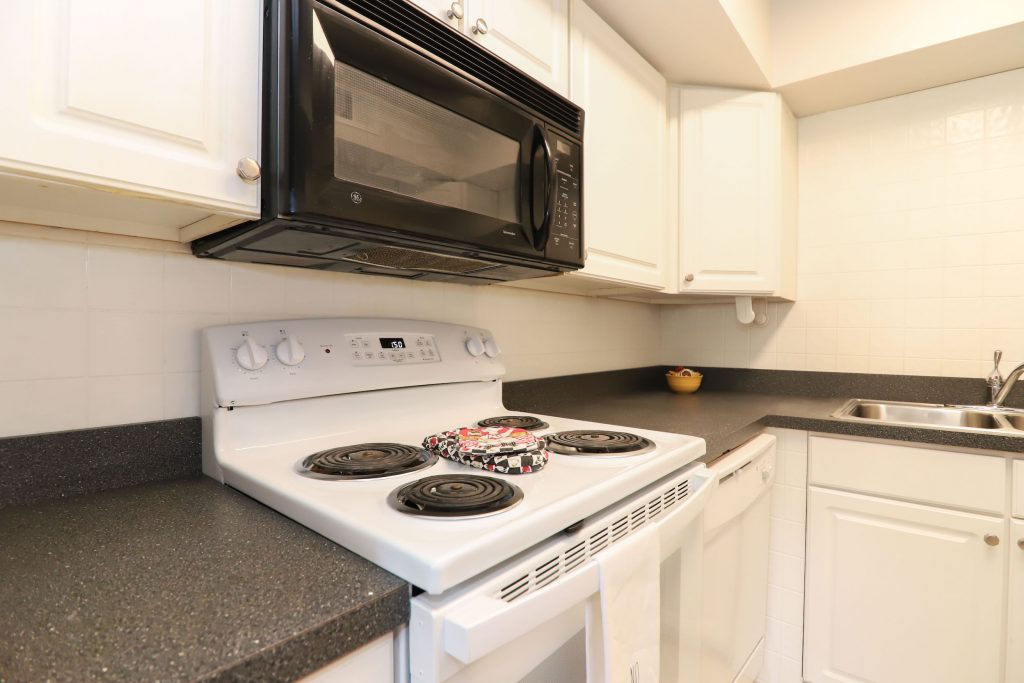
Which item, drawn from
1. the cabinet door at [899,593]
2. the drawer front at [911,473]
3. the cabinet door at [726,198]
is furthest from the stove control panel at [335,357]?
the cabinet door at [899,593]

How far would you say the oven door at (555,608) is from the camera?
517 millimetres

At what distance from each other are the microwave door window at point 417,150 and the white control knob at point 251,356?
14.9 inches

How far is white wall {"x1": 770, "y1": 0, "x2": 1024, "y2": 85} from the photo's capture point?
1521mm

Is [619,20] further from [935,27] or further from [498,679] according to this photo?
[498,679]

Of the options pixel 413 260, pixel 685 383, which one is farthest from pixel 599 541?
pixel 685 383

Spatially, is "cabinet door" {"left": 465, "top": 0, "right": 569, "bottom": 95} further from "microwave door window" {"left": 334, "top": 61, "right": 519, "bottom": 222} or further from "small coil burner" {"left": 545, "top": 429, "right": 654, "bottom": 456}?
"small coil burner" {"left": 545, "top": 429, "right": 654, "bottom": 456}

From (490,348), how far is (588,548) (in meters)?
0.73

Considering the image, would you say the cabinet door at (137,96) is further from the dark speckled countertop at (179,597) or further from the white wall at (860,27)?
the white wall at (860,27)

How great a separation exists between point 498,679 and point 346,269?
2.76 ft

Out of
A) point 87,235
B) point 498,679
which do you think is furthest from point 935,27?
point 87,235

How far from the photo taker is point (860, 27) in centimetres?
169

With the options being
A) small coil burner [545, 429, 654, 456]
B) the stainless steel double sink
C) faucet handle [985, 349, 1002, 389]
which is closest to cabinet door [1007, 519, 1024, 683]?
the stainless steel double sink

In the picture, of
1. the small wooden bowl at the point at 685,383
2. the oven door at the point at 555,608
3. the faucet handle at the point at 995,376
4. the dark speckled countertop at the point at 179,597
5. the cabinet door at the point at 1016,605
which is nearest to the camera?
the dark speckled countertop at the point at 179,597

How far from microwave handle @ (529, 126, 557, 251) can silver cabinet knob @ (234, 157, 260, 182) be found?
549 mm
